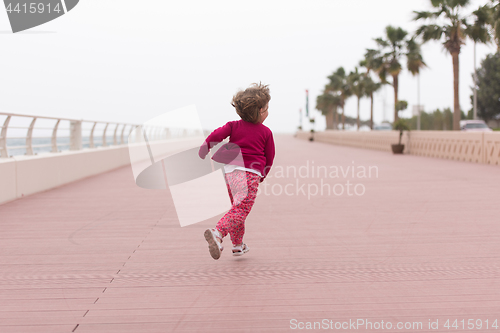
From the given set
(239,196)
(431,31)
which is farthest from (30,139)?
(431,31)

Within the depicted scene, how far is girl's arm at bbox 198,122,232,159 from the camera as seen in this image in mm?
3977

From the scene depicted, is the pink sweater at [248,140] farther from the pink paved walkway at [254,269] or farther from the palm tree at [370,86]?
the palm tree at [370,86]

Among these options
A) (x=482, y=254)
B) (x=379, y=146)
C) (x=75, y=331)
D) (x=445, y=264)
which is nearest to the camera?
(x=75, y=331)

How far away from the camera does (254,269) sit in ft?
13.5

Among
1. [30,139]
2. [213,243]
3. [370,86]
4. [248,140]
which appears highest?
[370,86]

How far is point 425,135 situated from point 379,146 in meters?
7.35

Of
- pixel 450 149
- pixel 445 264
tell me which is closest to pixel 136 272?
pixel 445 264

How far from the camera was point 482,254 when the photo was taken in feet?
14.9

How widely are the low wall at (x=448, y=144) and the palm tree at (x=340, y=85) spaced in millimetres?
45786

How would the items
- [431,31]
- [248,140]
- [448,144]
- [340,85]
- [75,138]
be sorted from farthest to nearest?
1. [340,85]
2. [431,31]
3. [448,144]
4. [75,138]
5. [248,140]

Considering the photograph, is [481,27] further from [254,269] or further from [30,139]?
[254,269]

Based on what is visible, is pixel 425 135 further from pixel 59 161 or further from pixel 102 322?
pixel 102 322

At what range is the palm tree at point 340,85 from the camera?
76.8 m

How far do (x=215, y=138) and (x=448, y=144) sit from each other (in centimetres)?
1755
